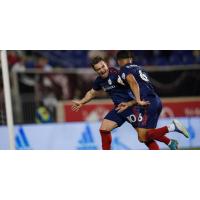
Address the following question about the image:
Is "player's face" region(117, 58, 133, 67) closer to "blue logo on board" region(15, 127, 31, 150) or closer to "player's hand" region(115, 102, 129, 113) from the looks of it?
"player's hand" region(115, 102, 129, 113)

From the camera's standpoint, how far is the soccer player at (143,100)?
784 cm

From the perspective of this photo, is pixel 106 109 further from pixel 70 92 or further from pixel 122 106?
pixel 122 106

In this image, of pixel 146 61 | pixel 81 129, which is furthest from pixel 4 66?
pixel 146 61

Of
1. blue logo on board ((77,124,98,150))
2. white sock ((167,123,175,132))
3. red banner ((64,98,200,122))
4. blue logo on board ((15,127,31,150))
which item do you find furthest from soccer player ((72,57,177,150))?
red banner ((64,98,200,122))

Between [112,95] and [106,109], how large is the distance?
12.5 feet

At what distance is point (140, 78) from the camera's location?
25.8 ft

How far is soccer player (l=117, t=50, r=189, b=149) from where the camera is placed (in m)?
7.84

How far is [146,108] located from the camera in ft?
26.0

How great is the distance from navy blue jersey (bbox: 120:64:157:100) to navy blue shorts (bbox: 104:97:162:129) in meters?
0.11

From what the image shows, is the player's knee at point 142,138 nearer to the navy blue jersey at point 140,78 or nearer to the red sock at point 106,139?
the red sock at point 106,139

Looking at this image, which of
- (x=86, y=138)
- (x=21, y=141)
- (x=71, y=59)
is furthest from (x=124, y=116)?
(x=71, y=59)

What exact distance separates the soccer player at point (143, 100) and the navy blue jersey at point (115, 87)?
52 mm

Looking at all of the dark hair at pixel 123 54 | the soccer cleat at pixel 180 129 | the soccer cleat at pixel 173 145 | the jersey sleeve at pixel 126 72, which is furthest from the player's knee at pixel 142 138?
the dark hair at pixel 123 54
